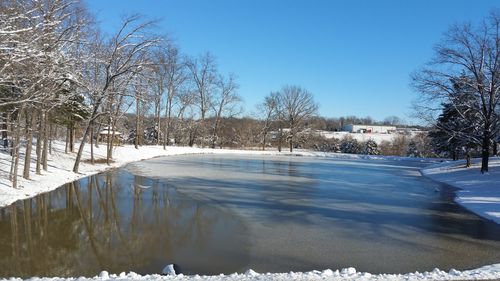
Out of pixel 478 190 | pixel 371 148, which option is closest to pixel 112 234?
pixel 478 190

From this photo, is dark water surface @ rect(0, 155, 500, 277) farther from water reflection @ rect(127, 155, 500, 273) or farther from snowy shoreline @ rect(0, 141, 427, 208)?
snowy shoreline @ rect(0, 141, 427, 208)

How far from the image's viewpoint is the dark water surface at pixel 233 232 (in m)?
9.25

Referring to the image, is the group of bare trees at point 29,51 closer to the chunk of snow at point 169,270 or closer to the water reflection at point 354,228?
the chunk of snow at point 169,270

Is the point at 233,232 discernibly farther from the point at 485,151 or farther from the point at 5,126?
the point at 5,126

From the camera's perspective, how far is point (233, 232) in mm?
11969

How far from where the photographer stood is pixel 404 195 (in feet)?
68.4

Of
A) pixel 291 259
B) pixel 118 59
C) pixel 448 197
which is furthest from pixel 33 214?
pixel 448 197

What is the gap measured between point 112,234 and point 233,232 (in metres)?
3.08

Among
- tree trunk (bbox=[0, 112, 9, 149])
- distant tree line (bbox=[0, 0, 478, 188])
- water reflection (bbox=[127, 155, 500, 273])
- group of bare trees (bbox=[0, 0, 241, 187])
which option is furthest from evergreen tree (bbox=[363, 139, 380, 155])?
tree trunk (bbox=[0, 112, 9, 149])

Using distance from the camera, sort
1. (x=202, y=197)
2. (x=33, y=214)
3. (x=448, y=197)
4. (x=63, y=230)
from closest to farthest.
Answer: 1. (x=63, y=230)
2. (x=33, y=214)
3. (x=202, y=197)
4. (x=448, y=197)

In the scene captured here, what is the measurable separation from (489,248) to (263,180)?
15.2 meters

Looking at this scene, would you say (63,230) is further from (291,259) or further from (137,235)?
(291,259)

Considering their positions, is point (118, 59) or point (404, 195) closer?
Answer: point (404, 195)

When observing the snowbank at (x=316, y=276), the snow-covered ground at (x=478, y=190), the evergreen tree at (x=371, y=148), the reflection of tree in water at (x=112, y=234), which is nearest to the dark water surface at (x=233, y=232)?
the reflection of tree in water at (x=112, y=234)
